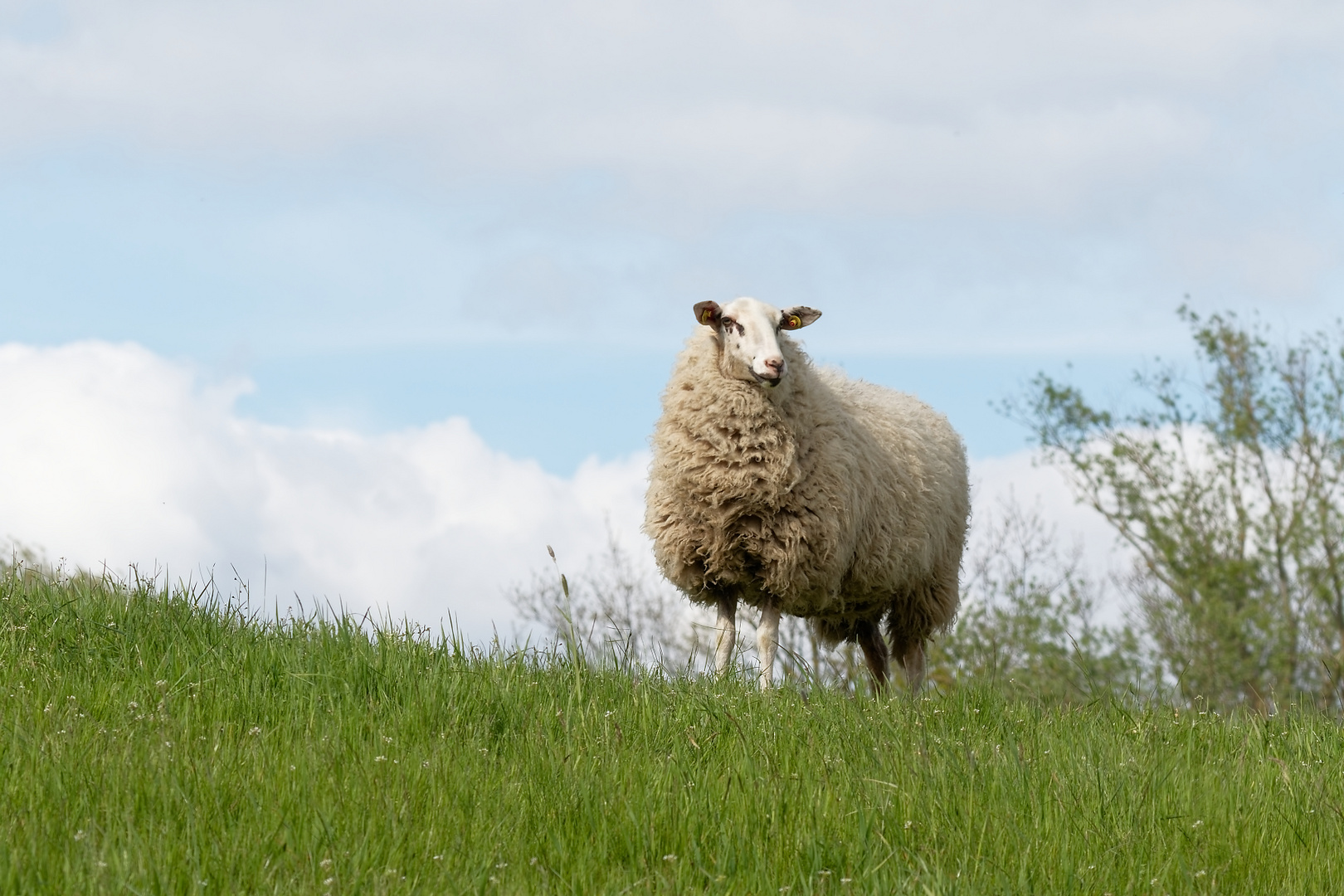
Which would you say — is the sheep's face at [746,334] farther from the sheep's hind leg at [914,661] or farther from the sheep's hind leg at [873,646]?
the sheep's hind leg at [914,661]

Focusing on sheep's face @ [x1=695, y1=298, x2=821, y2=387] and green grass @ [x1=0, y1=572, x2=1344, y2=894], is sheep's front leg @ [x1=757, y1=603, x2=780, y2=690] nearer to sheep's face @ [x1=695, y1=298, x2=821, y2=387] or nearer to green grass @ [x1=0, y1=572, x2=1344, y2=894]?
sheep's face @ [x1=695, y1=298, x2=821, y2=387]

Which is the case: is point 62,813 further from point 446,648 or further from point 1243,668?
point 1243,668

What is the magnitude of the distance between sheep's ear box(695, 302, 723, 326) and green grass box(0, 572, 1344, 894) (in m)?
3.42

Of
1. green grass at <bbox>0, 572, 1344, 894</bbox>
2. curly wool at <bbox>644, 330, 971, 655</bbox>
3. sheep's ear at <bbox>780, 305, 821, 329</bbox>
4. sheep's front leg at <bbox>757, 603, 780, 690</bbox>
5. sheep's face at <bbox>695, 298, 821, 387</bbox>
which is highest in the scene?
sheep's ear at <bbox>780, 305, 821, 329</bbox>

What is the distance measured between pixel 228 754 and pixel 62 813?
55 centimetres

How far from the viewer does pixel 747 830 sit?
3943 mm

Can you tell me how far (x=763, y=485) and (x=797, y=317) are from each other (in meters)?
1.46

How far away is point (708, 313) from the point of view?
343 inches

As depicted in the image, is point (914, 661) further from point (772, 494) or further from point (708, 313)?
point (708, 313)

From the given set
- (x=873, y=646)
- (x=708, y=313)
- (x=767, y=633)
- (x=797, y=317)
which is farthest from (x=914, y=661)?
(x=708, y=313)

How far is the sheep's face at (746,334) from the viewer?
8359 millimetres

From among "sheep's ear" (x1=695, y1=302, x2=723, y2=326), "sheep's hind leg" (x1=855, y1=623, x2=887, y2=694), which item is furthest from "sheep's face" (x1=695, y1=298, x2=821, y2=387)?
"sheep's hind leg" (x1=855, y1=623, x2=887, y2=694)

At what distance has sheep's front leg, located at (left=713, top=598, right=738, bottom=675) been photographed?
8.29m

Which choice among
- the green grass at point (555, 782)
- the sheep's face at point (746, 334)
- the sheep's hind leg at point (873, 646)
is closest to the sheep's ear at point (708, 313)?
the sheep's face at point (746, 334)
